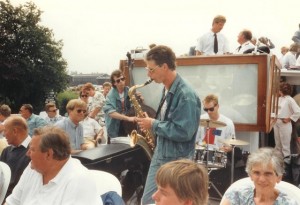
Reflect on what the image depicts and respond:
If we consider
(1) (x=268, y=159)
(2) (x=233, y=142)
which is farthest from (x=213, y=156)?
(1) (x=268, y=159)

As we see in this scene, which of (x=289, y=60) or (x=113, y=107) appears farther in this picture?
(x=289, y=60)

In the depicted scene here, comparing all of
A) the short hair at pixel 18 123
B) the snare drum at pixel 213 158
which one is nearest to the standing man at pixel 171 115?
the short hair at pixel 18 123

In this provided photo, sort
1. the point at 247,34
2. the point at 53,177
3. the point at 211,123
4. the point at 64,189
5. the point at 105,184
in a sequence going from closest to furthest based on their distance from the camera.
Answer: the point at 64,189 < the point at 53,177 < the point at 105,184 < the point at 211,123 < the point at 247,34

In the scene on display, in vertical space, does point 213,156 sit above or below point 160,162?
below

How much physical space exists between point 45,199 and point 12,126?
6.73ft

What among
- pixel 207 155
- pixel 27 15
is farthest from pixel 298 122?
pixel 27 15

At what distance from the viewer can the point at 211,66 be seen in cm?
683

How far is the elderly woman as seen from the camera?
120 inches

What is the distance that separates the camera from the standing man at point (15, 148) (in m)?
4.27

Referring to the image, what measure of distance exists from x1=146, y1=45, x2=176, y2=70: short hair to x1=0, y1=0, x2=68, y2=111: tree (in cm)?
1959

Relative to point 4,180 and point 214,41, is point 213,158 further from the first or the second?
point 214,41


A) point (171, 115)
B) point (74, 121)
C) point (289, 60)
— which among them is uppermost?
point (289, 60)

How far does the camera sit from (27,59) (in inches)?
A: 920

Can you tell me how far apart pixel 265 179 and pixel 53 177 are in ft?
4.60
